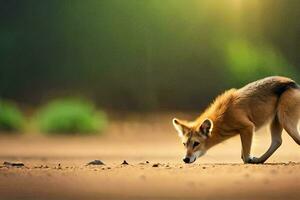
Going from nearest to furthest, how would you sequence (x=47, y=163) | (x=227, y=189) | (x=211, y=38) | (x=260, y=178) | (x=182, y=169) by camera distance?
(x=227, y=189) → (x=260, y=178) → (x=182, y=169) → (x=47, y=163) → (x=211, y=38)

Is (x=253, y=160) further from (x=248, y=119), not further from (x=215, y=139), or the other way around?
(x=215, y=139)

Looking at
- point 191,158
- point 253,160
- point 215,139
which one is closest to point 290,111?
point 253,160

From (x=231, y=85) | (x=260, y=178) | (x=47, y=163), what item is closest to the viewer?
(x=260, y=178)

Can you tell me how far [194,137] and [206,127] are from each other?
0.29m

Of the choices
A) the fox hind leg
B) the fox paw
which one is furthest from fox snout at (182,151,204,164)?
the fox hind leg

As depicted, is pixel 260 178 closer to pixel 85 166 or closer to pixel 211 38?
pixel 85 166

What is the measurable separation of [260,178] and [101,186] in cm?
218

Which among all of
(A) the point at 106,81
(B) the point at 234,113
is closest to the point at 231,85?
(A) the point at 106,81

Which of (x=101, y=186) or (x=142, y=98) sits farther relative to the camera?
(x=142, y=98)

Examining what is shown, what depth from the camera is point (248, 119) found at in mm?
14422

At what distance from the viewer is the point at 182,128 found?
47.2 feet

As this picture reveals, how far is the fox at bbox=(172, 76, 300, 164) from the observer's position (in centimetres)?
1407

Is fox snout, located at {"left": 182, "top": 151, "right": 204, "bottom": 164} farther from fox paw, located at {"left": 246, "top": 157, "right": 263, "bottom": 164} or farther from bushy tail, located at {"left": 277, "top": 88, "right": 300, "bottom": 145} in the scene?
bushy tail, located at {"left": 277, "top": 88, "right": 300, "bottom": 145}

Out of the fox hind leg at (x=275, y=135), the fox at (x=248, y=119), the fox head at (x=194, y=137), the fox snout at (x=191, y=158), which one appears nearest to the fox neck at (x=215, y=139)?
the fox at (x=248, y=119)
